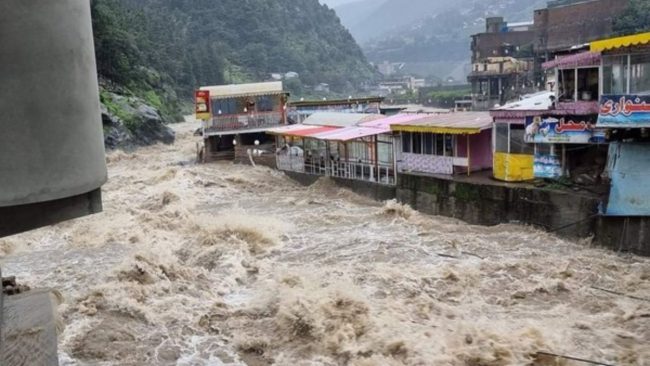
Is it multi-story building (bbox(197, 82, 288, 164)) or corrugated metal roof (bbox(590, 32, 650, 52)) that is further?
multi-story building (bbox(197, 82, 288, 164))

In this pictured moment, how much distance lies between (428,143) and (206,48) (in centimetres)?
6784

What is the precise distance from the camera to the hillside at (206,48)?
161ft

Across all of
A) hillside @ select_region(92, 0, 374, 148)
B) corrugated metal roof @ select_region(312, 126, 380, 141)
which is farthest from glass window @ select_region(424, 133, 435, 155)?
hillside @ select_region(92, 0, 374, 148)

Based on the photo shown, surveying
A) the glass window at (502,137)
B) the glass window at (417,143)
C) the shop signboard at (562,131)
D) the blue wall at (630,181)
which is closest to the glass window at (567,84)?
the shop signboard at (562,131)

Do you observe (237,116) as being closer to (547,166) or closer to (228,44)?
(547,166)

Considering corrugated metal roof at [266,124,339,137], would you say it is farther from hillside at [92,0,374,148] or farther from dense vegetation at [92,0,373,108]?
dense vegetation at [92,0,373,108]

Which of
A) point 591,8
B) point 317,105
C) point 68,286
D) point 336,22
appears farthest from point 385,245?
point 336,22

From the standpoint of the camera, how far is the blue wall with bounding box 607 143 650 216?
1465 cm

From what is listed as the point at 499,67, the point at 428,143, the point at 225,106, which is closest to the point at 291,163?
the point at 225,106

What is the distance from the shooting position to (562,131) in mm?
16750

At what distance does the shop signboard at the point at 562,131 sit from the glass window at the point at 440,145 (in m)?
3.54

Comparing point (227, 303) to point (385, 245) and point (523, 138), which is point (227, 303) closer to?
point (385, 245)

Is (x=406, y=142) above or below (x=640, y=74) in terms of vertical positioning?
below

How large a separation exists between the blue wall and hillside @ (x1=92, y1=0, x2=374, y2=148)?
111 ft
